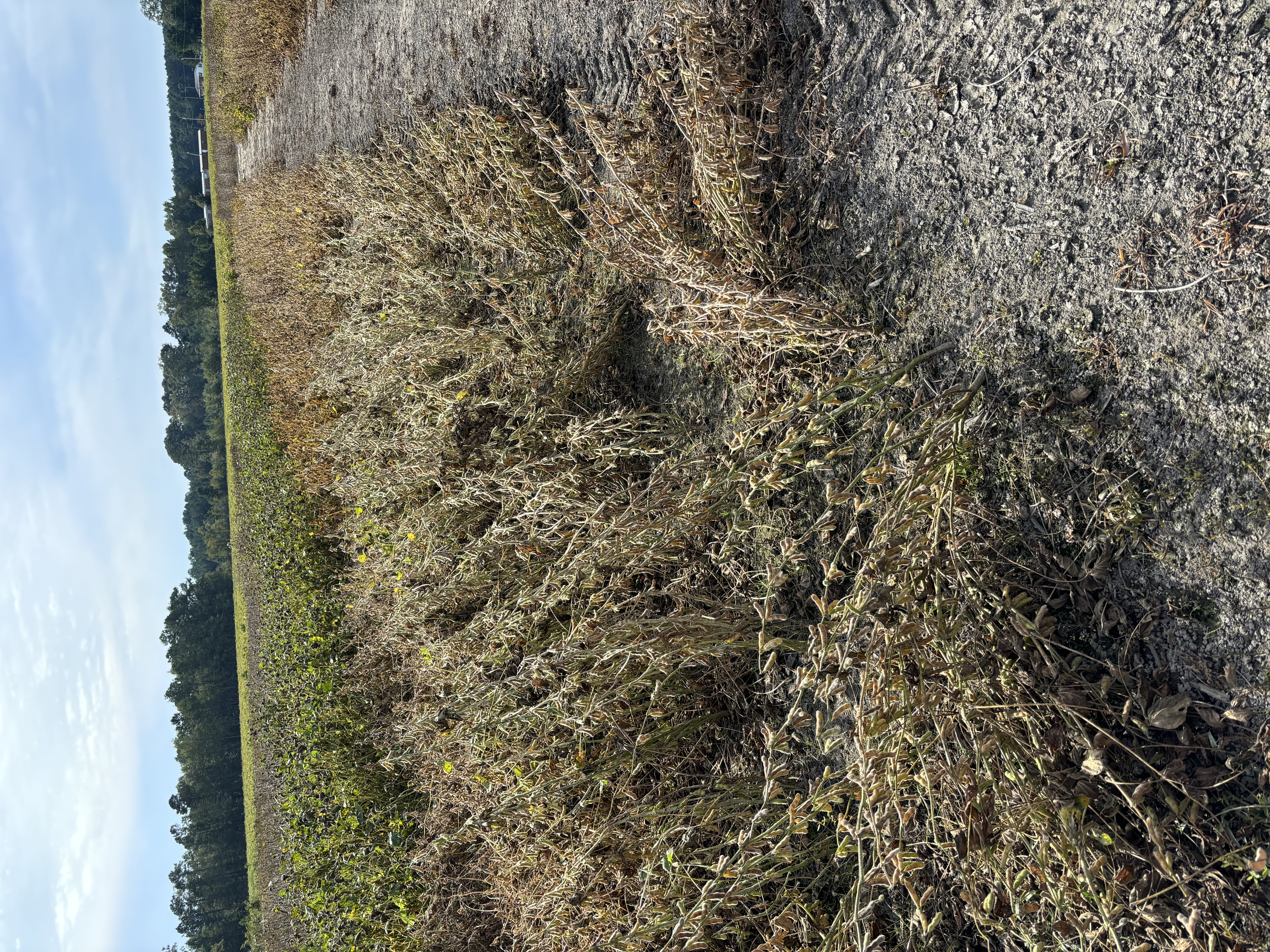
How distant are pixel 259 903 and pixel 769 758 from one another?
10771 millimetres

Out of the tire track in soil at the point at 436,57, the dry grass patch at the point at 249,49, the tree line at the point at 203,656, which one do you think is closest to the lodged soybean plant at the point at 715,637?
the tire track in soil at the point at 436,57

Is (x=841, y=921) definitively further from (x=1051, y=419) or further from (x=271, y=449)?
(x=271, y=449)

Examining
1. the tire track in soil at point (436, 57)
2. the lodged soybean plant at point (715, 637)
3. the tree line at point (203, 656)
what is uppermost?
the tire track in soil at point (436, 57)

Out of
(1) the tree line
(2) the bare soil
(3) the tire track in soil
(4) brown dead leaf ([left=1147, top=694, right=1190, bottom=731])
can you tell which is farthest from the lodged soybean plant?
(1) the tree line

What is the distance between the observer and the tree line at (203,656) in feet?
77.5

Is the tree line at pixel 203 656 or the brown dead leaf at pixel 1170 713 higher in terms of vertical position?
the brown dead leaf at pixel 1170 713

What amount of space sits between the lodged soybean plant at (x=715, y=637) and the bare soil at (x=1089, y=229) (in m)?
0.15

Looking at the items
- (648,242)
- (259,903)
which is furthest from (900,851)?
(259,903)

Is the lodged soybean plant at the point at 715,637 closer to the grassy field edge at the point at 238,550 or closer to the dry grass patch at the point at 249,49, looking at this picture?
the dry grass patch at the point at 249,49

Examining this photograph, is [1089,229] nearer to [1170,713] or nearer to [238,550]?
[1170,713]

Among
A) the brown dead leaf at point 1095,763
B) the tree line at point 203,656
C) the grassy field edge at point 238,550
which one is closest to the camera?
the brown dead leaf at point 1095,763

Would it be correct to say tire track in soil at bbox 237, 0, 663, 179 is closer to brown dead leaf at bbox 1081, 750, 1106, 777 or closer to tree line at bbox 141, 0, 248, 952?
brown dead leaf at bbox 1081, 750, 1106, 777

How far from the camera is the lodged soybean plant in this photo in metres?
1.72

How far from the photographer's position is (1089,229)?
1.84 m
